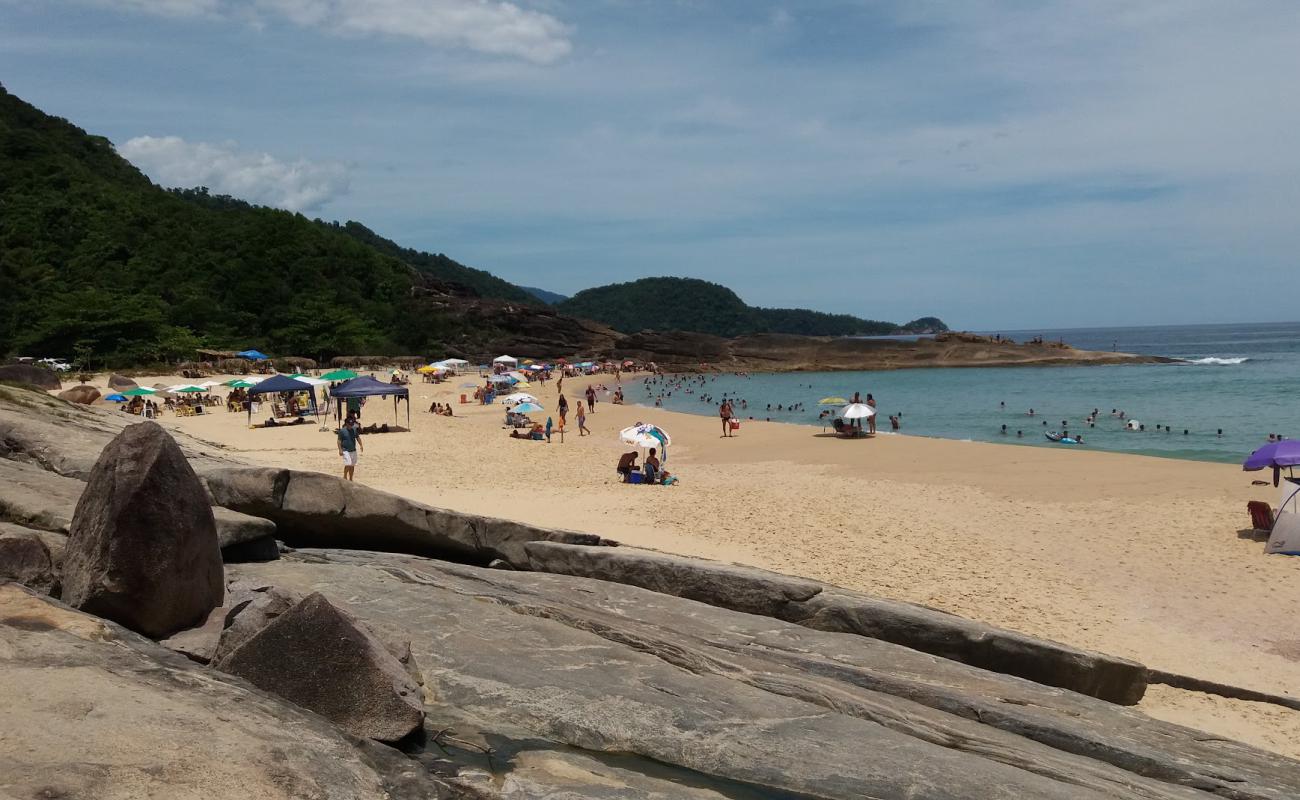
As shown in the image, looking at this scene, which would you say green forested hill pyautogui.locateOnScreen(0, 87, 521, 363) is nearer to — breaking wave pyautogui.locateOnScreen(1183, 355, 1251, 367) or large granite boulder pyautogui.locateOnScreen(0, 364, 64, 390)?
large granite boulder pyautogui.locateOnScreen(0, 364, 64, 390)

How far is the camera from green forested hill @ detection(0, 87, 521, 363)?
60.2m

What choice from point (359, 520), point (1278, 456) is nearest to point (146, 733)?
point (359, 520)

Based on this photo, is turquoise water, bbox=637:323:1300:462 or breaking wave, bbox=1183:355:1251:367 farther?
breaking wave, bbox=1183:355:1251:367

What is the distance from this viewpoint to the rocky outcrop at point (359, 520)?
8.23 metres

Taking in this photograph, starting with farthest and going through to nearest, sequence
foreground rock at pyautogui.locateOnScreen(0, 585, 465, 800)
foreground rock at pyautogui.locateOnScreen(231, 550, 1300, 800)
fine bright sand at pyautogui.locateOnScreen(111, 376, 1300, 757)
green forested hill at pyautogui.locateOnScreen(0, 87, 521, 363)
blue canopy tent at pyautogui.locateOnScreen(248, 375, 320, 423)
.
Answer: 1. green forested hill at pyautogui.locateOnScreen(0, 87, 521, 363)
2. blue canopy tent at pyautogui.locateOnScreen(248, 375, 320, 423)
3. fine bright sand at pyautogui.locateOnScreen(111, 376, 1300, 757)
4. foreground rock at pyautogui.locateOnScreen(231, 550, 1300, 800)
5. foreground rock at pyautogui.locateOnScreen(0, 585, 465, 800)

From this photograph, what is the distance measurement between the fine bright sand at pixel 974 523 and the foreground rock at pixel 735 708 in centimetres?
259

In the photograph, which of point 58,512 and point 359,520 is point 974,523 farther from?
point 58,512

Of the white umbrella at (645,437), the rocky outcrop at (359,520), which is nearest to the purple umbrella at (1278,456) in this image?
the white umbrella at (645,437)

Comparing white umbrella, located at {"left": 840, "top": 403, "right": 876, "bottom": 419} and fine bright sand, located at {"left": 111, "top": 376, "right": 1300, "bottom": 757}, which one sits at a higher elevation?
white umbrella, located at {"left": 840, "top": 403, "right": 876, "bottom": 419}

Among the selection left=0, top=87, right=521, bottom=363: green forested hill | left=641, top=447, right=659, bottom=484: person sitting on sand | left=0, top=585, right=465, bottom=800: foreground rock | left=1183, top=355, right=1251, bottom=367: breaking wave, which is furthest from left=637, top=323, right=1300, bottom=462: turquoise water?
left=0, top=87, right=521, bottom=363: green forested hill

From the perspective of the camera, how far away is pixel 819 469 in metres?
23.7

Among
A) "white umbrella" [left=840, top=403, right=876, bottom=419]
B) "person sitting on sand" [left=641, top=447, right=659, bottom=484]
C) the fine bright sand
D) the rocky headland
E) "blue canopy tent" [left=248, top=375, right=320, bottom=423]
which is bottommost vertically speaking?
the fine bright sand

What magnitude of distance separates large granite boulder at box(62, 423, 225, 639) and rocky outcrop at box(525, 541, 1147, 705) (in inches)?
149

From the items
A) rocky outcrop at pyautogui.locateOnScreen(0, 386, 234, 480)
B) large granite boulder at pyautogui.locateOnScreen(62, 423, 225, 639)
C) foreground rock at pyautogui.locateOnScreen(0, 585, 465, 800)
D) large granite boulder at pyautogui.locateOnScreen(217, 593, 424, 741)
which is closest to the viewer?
foreground rock at pyautogui.locateOnScreen(0, 585, 465, 800)
